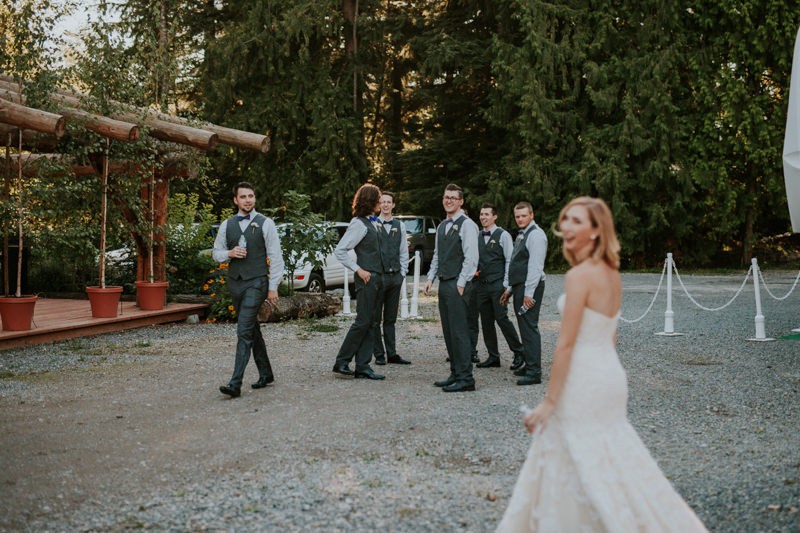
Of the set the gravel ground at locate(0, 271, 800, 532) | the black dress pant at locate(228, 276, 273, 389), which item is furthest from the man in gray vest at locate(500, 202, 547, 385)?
the black dress pant at locate(228, 276, 273, 389)

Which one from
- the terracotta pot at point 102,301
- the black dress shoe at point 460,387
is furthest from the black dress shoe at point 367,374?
the terracotta pot at point 102,301

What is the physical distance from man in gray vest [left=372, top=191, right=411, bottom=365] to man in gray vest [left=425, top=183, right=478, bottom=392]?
2.72ft

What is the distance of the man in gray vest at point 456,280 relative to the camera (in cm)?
775

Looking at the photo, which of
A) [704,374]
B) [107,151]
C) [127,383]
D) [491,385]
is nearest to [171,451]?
[127,383]

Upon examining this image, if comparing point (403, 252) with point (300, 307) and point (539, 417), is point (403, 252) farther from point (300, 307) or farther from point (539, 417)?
point (539, 417)

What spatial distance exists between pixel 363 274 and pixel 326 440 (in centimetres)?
283

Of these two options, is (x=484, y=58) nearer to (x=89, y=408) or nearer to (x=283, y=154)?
(x=283, y=154)

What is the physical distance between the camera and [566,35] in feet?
88.8

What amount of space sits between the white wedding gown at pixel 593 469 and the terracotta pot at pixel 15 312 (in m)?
9.02

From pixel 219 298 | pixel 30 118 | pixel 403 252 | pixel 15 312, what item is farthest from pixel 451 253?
pixel 219 298

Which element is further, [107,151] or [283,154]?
[283,154]

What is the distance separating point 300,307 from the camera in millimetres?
14039

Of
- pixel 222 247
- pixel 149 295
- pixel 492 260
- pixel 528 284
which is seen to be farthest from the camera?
pixel 149 295

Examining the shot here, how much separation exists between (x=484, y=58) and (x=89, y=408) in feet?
77.1
